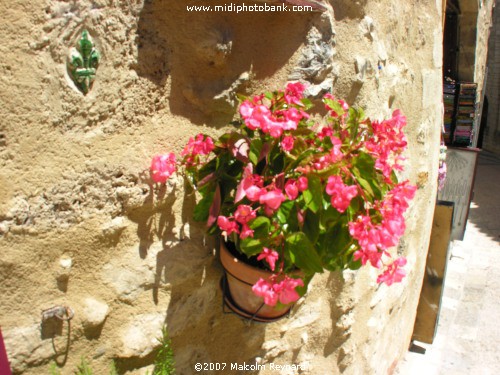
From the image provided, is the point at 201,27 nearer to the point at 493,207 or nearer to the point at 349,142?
the point at 349,142

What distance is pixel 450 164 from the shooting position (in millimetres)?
4371

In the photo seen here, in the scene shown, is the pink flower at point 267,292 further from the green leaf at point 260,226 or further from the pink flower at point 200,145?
the pink flower at point 200,145

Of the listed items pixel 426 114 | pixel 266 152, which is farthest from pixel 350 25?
pixel 426 114

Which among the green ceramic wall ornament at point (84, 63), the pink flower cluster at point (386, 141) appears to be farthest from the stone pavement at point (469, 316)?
the green ceramic wall ornament at point (84, 63)

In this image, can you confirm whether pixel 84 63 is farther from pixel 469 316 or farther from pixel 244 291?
pixel 469 316

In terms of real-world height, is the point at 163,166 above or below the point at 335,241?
above

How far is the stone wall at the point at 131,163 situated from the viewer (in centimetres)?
94

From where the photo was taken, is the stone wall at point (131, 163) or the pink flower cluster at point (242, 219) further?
the pink flower cluster at point (242, 219)

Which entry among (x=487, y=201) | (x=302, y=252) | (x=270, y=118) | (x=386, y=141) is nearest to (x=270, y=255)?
(x=302, y=252)

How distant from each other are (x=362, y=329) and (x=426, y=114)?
3.63 feet

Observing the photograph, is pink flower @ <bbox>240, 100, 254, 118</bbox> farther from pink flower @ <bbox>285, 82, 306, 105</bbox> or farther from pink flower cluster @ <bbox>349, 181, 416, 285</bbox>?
pink flower cluster @ <bbox>349, 181, 416, 285</bbox>

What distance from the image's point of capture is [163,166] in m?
1.12

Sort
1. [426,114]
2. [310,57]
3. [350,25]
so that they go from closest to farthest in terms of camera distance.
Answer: [310,57] → [350,25] → [426,114]

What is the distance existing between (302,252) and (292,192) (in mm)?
136
